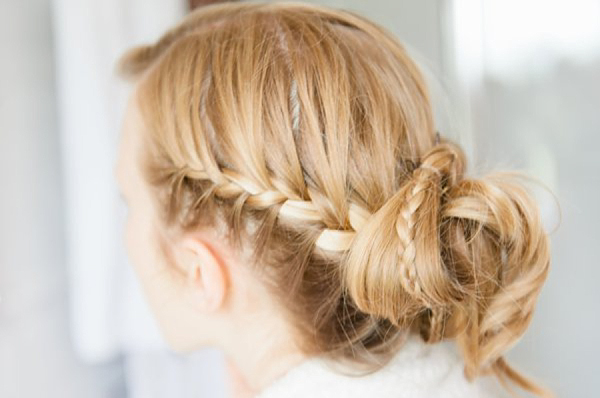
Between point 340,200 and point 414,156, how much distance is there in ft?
0.32

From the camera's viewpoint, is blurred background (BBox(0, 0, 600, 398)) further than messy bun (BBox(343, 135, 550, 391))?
Yes

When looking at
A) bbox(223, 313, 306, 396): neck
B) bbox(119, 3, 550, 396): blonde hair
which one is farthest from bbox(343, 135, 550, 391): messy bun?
bbox(223, 313, 306, 396): neck

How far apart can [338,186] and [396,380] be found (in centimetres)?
22

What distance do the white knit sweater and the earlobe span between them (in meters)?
0.11

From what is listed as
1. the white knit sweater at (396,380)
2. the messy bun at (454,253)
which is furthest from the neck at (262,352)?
the messy bun at (454,253)

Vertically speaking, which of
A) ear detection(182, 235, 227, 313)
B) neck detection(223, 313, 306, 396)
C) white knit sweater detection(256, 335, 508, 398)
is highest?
ear detection(182, 235, 227, 313)

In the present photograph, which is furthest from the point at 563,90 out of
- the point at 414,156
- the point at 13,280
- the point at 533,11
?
the point at 13,280

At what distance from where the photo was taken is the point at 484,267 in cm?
61

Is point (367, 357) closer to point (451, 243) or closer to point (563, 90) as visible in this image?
point (451, 243)

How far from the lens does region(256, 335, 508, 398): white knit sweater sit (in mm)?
654

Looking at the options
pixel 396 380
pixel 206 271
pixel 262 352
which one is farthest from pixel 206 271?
pixel 396 380

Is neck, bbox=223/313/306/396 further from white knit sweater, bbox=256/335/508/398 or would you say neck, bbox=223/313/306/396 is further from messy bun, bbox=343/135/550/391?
messy bun, bbox=343/135/550/391

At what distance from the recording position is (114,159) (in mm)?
786

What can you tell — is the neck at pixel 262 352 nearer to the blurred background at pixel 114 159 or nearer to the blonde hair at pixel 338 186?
the blonde hair at pixel 338 186
